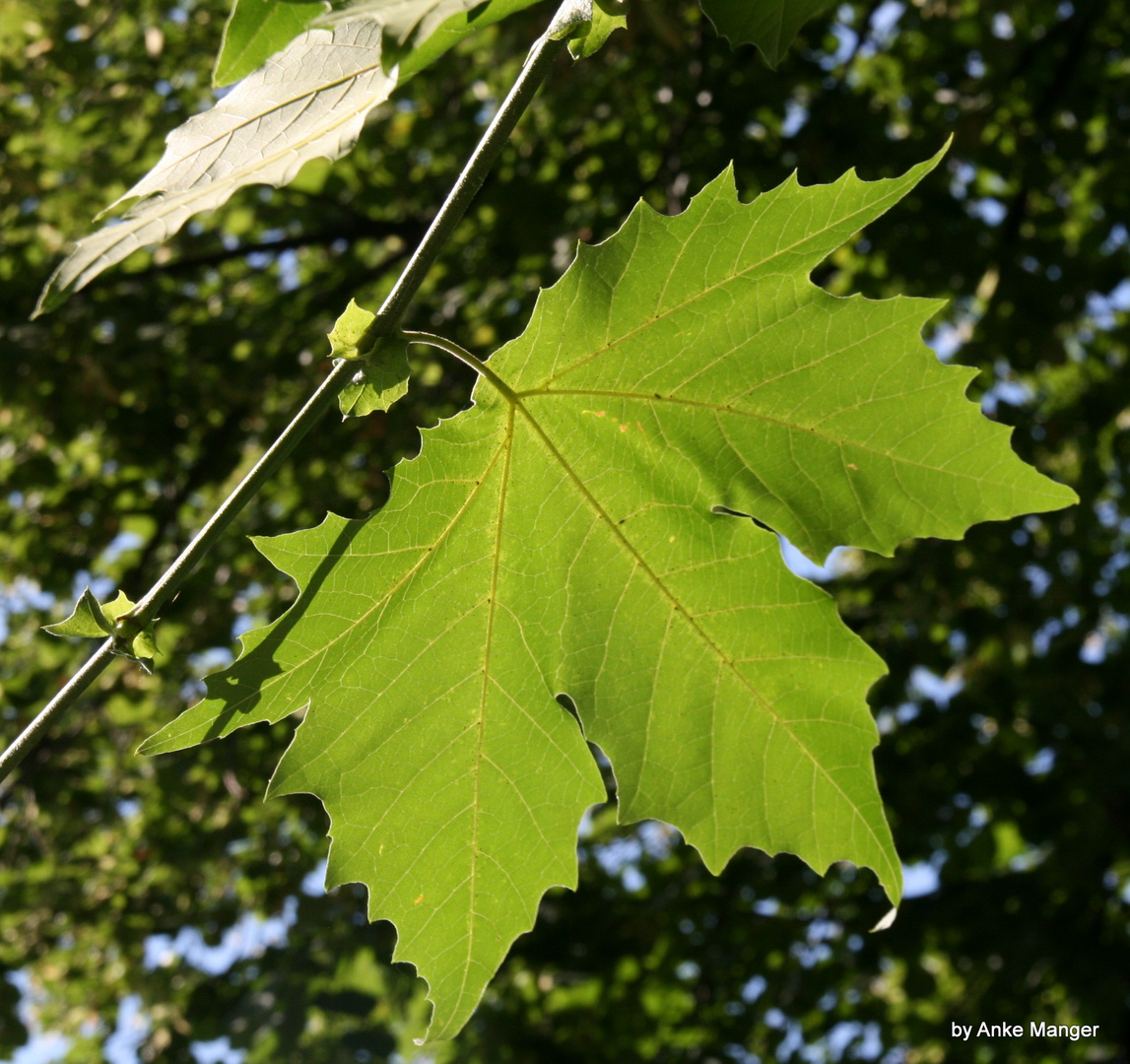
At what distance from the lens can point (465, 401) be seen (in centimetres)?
520

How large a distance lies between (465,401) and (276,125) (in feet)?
12.9

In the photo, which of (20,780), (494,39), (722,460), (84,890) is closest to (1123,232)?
(494,39)

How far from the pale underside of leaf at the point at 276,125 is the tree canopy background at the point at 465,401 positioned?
3.24 m

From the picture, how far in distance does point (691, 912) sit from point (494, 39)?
4.52m

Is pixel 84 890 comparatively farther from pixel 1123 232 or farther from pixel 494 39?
pixel 1123 232

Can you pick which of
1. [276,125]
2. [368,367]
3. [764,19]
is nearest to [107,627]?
[368,367]

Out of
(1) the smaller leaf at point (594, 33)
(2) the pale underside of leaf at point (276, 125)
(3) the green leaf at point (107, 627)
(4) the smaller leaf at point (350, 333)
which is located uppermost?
(2) the pale underside of leaf at point (276, 125)

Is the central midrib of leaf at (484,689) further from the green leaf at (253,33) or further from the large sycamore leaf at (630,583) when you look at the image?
the green leaf at (253,33)

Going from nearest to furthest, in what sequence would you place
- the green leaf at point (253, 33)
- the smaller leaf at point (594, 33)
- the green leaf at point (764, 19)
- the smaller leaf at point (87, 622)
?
the green leaf at point (253, 33), the smaller leaf at point (87, 622), the smaller leaf at point (594, 33), the green leaf at point (764, 19)

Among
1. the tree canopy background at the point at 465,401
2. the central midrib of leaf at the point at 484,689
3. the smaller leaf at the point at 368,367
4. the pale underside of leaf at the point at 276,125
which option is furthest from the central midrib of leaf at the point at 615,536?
the tree canopy background at the point at 465,401

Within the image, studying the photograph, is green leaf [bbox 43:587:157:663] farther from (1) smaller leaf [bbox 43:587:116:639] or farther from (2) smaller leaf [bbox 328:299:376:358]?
(2) smaller leaf [bbox 328:299:376:358]

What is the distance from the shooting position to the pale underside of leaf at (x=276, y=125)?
47.4 inches

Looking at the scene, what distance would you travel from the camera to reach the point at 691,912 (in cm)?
537

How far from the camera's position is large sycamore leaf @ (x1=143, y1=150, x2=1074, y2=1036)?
129 centimetres
